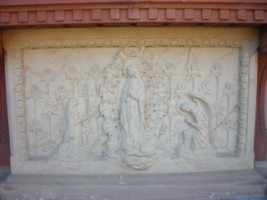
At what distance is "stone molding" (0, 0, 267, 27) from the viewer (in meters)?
2.89

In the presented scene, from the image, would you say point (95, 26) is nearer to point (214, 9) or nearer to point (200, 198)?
point (214, 9)

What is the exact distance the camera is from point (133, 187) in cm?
338

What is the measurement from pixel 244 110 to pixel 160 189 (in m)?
1.39

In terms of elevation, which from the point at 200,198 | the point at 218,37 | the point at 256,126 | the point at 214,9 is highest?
the point at 214,9

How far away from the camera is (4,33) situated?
333cm

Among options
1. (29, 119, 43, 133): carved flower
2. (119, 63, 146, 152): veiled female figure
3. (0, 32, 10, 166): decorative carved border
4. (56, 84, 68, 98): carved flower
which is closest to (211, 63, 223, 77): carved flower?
(119, 63, 146, 152): veiled female figure

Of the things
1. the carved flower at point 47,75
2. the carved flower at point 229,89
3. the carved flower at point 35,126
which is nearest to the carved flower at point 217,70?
the carved flower at point 229,89

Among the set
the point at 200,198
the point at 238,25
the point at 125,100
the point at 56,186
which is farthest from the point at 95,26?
the point at 200,198

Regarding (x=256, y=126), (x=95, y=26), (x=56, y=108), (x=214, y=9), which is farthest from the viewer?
(x=256, y=126)

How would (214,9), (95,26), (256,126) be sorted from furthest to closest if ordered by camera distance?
(256,126) → (95,26) → (214,9)

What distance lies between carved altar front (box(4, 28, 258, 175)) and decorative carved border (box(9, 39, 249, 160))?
0.04 ft

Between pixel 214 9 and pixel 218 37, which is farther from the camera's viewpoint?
pixel 218 37

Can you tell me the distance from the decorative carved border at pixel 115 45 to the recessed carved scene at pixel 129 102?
2.0 inches

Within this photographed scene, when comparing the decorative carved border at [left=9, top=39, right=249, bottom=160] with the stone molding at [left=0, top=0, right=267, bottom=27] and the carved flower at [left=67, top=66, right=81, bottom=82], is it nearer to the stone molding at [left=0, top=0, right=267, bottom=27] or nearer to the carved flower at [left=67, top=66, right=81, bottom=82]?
the carved flower at [left=67, top=66, right=81, bottom=82]
